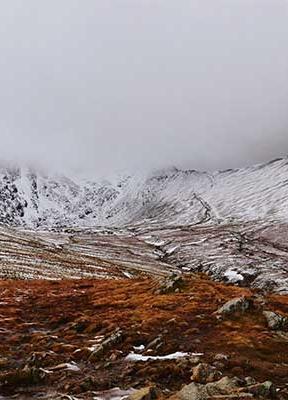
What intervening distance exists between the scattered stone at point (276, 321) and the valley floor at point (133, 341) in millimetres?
178

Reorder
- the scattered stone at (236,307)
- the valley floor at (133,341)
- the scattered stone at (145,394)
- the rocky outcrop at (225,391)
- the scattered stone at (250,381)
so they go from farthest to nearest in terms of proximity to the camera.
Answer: the scattered stone at (236,307), the valley floor at (133,341), the scattered stone at (250,381), the scattered stone at (145,394), the rocky outcrop at (225,391)

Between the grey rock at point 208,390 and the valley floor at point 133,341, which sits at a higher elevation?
the valley floor at point 133,341

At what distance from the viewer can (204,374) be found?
1823 centimetres

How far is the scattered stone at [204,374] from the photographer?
58.6ft

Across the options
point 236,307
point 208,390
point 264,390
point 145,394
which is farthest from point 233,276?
point 145,394

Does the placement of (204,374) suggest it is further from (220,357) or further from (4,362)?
(4,362)

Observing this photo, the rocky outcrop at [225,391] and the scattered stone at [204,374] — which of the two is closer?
the rocky outcrop at [225,391]

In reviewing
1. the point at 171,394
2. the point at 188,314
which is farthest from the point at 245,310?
the point at 171,394

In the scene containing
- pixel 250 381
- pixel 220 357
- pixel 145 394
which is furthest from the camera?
pixel 220 357

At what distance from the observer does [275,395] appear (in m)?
16.1

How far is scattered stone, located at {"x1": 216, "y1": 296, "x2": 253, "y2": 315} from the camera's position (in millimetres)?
28016

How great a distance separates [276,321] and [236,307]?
2.50 meters

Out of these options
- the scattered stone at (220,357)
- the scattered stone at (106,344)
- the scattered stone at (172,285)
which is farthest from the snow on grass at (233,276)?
the scattered stone at (220,357)

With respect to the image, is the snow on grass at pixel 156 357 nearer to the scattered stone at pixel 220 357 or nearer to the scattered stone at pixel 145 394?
Result: the scattered stone at pixel 220 357
